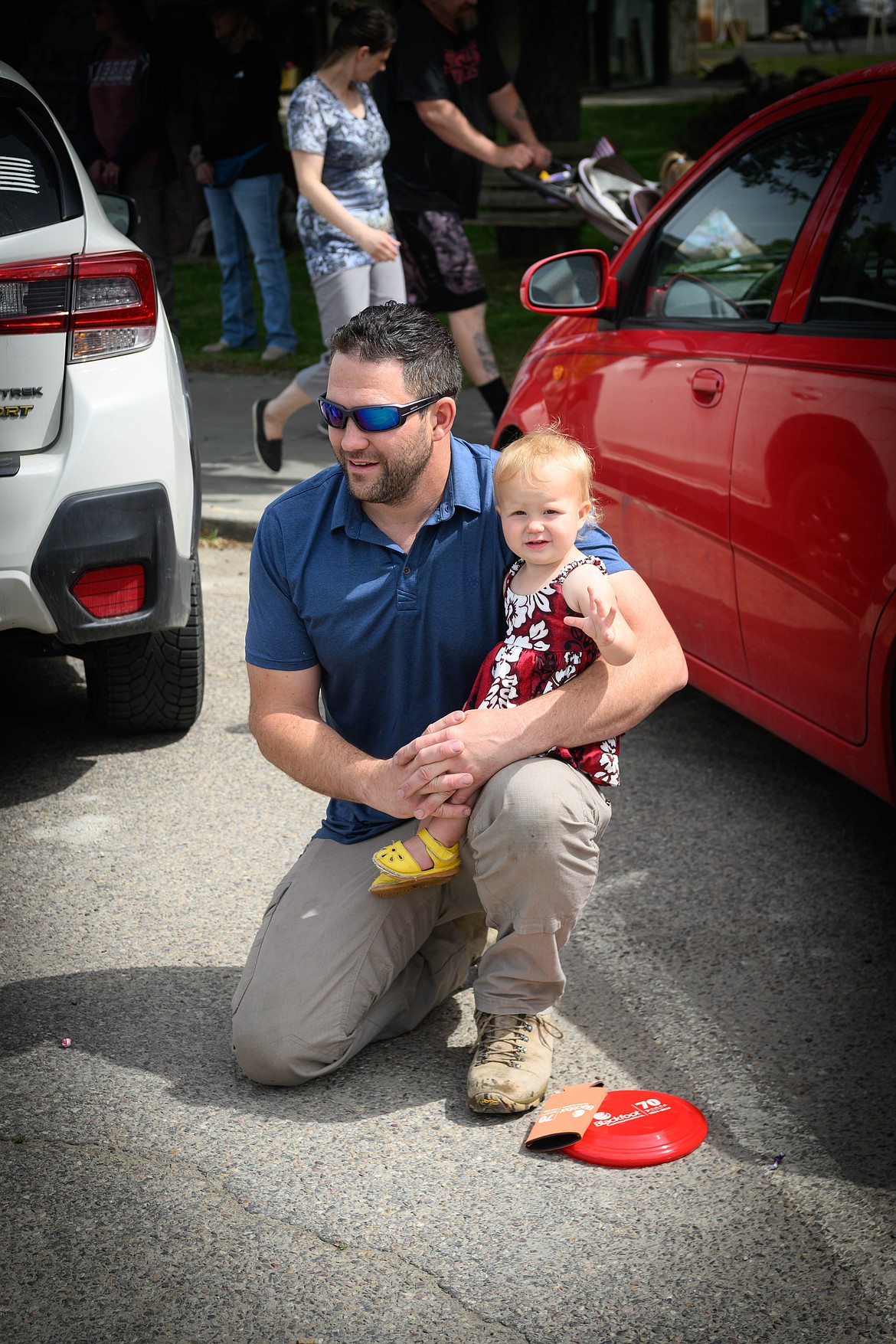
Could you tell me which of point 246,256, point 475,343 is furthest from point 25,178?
point 246,256

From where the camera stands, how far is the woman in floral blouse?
608cm

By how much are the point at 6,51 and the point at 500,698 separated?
14.1 metres

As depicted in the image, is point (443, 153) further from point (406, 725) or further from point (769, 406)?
point (406, 725)

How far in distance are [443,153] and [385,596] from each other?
14.8 ft

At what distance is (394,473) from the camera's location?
2.72m

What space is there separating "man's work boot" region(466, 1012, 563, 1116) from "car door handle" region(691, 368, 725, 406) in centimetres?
161

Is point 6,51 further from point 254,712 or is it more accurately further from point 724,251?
point 254,712

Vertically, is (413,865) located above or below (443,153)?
below

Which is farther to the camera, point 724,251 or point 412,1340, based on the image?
point 724,251

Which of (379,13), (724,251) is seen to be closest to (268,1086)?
(724,251)

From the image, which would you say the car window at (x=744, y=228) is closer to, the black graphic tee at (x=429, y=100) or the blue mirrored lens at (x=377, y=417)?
the blue mirrored lens at (x=377, y=417)

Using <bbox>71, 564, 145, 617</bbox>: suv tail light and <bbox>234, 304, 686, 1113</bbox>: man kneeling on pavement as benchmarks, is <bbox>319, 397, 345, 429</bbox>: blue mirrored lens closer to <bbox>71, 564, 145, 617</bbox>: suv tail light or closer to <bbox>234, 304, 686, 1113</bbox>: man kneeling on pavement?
<bbox>234, 304, 686, 1113</bbox>: man kneeling on pavement

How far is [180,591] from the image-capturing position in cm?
377

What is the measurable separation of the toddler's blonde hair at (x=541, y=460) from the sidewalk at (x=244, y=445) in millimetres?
3552
